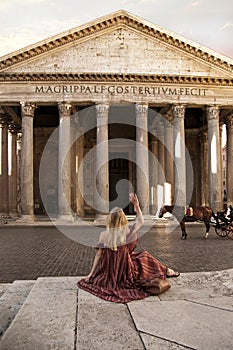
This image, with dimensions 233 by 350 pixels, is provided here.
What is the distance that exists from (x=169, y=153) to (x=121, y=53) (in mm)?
6445

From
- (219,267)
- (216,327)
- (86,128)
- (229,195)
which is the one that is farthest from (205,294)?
(86,128)

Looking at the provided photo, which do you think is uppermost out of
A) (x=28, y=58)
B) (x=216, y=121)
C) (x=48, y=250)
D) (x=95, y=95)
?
(x=28, y=58)

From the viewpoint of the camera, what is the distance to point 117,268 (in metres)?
4.86

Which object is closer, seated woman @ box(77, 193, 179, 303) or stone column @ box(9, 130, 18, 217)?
seated woman @ box(77, 193, 179, 303)

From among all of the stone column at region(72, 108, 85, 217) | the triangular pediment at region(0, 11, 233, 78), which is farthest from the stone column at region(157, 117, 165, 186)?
the stone column at region(72, 108, 85, 217)

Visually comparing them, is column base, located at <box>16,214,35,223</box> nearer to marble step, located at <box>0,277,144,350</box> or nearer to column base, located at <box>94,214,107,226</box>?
column base, located at <box>94,214,107,226</box>

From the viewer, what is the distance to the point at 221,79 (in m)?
21.9

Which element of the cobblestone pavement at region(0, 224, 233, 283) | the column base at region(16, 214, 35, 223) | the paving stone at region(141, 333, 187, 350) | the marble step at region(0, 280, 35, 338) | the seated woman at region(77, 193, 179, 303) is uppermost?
the seated woman at region(77, 193, 179, 303)

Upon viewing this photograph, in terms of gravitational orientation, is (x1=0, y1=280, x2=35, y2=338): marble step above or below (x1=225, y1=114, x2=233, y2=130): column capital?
below

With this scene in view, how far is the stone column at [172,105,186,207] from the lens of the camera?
21.8m

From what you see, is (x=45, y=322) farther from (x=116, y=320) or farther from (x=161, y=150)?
(x=161, y=150)

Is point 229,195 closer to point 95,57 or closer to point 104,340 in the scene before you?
point 95,57

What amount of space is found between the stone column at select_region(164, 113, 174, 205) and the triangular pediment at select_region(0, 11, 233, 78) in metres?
3.44

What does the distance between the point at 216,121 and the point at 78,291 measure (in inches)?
752
